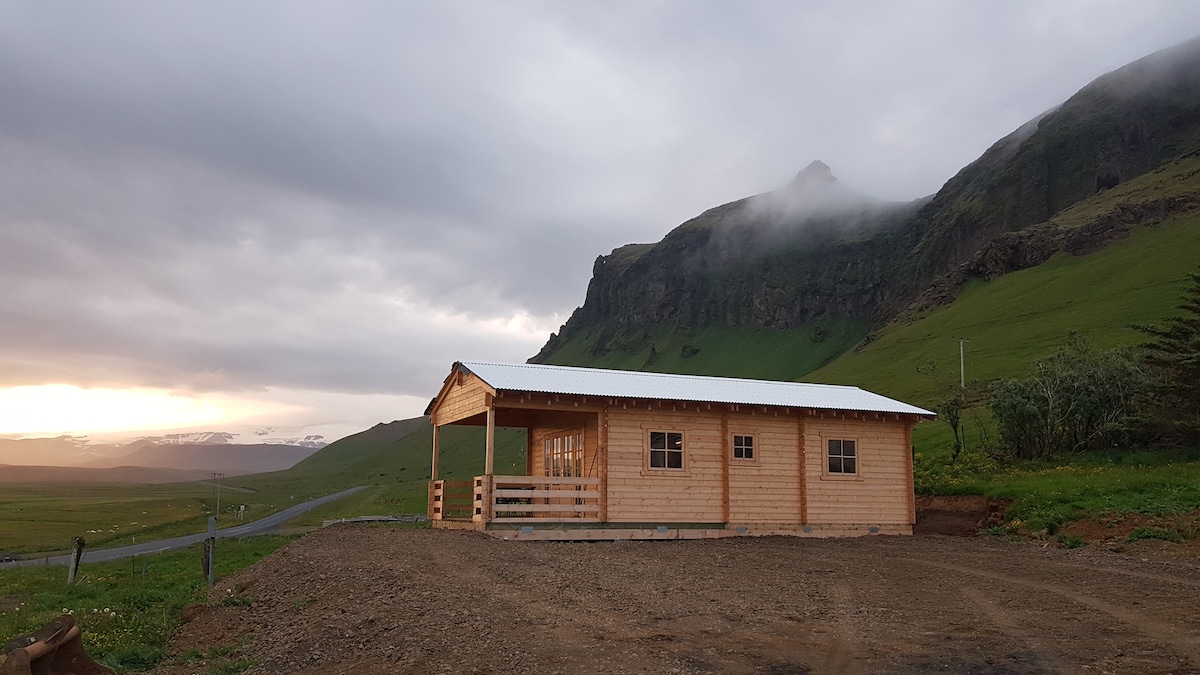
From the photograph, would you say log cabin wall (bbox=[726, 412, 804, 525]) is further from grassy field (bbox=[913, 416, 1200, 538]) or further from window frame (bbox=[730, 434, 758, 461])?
grassy field (bbox=[913, 416, 1200, 538])

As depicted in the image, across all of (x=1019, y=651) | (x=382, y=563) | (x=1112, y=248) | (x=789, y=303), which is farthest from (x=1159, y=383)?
(x=789, y=303)

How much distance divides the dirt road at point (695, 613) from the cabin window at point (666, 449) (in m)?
4.08

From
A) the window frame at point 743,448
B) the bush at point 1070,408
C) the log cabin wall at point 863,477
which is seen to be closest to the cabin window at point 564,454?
the window frame at point 743,448

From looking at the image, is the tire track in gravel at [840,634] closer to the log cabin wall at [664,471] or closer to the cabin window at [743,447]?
the log cabin wall at [664,471]

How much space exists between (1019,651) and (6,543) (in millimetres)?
50333

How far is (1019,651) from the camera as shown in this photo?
26.1ft

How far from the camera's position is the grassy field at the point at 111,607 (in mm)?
10062

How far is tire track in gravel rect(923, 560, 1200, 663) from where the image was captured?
8031mm

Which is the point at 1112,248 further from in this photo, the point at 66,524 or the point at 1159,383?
the point at 66,524

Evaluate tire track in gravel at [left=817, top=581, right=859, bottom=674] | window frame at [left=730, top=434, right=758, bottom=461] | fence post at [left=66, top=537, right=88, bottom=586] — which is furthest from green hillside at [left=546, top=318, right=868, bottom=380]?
tire track in gravel at [left=817, top=581, right=859, bottom=674]

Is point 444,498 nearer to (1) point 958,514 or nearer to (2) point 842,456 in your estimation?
(2) point 842,456

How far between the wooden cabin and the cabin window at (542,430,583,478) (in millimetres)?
100

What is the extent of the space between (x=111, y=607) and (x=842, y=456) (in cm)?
1724

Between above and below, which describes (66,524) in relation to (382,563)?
below
